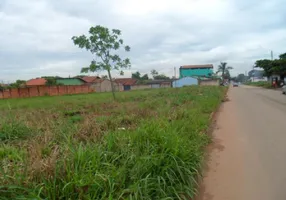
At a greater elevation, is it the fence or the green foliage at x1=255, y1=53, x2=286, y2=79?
the green foliage at x1=255, y1=53, x2=286, y2=79

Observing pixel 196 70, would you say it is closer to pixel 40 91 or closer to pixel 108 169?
pixel 40 91

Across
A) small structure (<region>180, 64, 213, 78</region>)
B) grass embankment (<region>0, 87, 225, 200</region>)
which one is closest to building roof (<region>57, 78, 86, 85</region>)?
grass embankment (<region>0, 87, 225, 200</region>)

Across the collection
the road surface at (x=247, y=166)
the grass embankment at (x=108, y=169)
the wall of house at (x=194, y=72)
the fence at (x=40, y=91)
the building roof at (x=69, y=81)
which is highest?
the wall of house at (x=194, y=72)

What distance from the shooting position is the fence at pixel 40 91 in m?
30.6

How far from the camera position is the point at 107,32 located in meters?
18.0

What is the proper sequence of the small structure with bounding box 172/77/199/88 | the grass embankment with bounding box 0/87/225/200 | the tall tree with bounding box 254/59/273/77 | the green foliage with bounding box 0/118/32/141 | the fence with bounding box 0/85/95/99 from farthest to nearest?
the small structure with bounding box 172/77/199/88, the tall tree with bounding box 254/59/273/77, the fence with bounding box 0/85/95/99, the green foliage with bounding box 0/118/32/141, the grass embankment with bounding box 0/87/225/200

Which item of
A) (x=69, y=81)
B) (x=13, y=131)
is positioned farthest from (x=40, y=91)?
(x=13, y=131)

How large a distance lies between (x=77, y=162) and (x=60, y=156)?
321 millimetres

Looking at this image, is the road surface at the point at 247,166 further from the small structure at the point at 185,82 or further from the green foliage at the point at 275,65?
the small structure at the point at 185,82

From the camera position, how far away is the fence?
3058cm

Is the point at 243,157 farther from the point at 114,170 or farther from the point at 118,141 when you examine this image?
the point at 114,170

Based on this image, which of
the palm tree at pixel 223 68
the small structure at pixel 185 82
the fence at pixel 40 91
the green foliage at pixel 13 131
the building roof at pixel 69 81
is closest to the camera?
the green foliage at pixel 13 131

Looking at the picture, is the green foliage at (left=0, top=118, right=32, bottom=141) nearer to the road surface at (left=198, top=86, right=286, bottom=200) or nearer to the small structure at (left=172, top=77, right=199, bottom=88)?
the road surface at (left=198, top=86, right=286, bottom=200)

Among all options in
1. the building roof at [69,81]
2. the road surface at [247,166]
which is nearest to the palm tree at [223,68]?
the building roof at [69,81]
